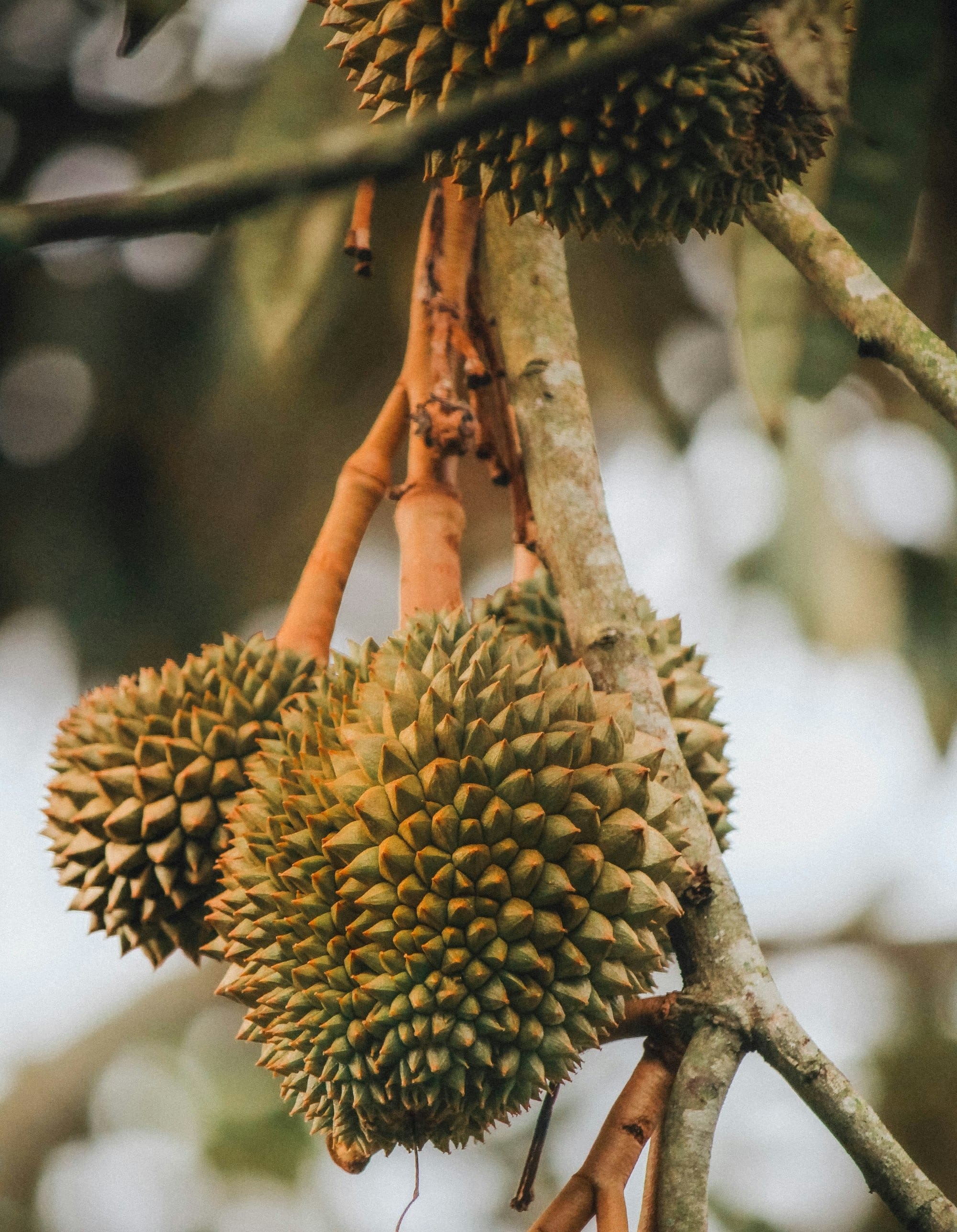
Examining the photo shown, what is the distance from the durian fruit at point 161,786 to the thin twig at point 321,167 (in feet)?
2.90

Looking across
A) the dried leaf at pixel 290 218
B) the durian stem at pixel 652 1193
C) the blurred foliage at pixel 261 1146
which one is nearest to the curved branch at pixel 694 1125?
the durian stem at pixel 652 1193

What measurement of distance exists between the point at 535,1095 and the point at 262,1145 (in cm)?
411

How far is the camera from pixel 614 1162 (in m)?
0.79

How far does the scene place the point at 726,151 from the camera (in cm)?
88

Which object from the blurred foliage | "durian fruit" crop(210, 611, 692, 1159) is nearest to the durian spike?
"durian fruit" crop(210, 611, 692, 1159)

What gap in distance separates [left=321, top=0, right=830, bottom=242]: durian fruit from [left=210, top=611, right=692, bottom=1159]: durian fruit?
16.1 inches

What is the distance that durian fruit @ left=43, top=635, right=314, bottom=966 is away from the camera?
3.71 ft

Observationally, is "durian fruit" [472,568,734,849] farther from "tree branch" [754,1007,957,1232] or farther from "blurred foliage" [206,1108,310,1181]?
"blurred foliage" [206,1108,310,1181]

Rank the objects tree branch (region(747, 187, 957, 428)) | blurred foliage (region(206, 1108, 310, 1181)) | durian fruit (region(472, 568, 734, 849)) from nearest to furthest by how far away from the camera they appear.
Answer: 1. tree branch (region(747, 187, 957, 428))
2. durian fruit (region(472, 568, 734, 849))
3. blurred foliage (region(206, 1108, 310, 1181))

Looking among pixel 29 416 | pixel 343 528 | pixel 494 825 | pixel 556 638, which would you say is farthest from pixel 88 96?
pixel 494 825

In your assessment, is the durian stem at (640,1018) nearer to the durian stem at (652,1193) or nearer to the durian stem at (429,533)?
the durian stem at (652,1193)

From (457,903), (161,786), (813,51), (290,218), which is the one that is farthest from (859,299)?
(290,218)

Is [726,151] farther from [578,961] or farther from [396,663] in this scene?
[578,961]

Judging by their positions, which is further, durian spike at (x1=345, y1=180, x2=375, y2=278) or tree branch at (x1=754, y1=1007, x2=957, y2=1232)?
durian spike at (x1=345, y1=180, x2=375, y2=278)
